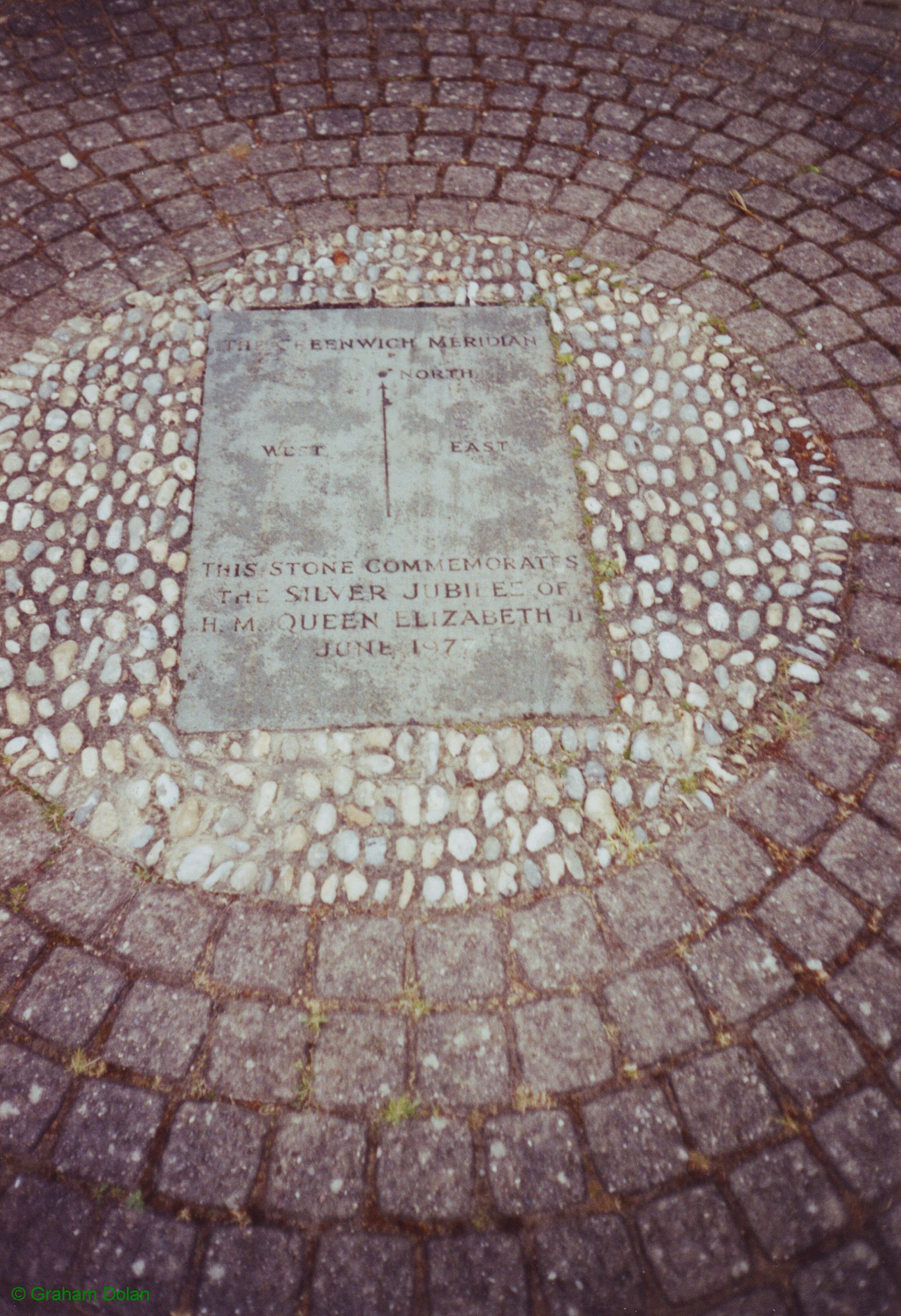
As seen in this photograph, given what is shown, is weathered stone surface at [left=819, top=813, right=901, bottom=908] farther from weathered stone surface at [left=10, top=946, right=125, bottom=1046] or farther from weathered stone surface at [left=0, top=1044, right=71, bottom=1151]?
weathered stone surface at [left=0, top=1044, right=71, bottom=1151]

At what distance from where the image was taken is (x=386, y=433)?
3148 millimetres

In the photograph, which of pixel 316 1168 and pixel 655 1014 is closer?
pixel 316 1168

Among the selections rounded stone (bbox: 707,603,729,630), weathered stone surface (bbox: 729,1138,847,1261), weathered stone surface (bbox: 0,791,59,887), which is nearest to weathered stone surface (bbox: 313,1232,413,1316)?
weathered stone surface (bbox: 729,1138,847,1261)

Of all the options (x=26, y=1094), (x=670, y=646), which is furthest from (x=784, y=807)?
(x=26, y=1094)

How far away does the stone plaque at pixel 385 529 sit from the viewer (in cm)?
261

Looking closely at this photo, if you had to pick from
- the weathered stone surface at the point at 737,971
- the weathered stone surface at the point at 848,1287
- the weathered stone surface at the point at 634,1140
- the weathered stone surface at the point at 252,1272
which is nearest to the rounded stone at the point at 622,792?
the weathered stone surface at the point at 737,971

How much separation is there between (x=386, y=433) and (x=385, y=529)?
48cm

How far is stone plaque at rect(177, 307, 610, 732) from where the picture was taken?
103 inches

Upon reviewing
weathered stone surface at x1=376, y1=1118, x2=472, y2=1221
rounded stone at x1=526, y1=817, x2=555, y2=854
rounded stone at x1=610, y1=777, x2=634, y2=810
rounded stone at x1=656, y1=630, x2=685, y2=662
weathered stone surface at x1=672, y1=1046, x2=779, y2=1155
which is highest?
rounded stone at x1=656, y1=630, x2=685, y2=662

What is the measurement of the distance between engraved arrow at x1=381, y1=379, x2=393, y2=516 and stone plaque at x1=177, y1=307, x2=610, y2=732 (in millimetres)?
12

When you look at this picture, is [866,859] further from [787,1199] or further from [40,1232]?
[40,1232]

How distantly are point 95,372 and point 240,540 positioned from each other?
108 centimetres

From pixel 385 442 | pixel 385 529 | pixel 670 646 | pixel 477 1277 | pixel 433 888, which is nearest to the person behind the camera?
pixel 477 1277

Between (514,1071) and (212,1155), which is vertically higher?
(514,1071)
